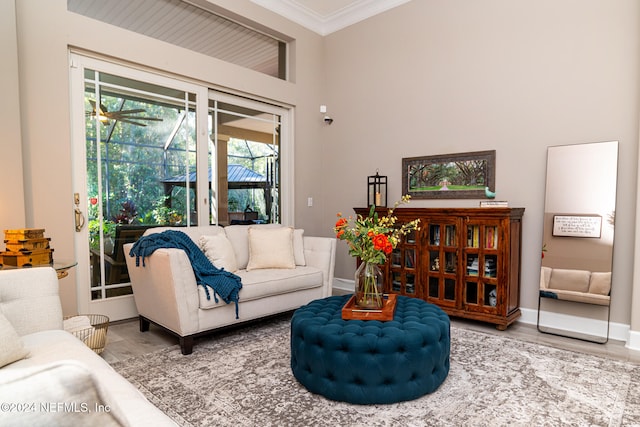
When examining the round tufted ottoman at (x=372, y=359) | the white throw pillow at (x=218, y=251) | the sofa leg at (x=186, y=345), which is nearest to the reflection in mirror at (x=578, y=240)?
the round tufted ottoman at (x=372, y=359)

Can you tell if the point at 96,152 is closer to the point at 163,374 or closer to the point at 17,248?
the point at 17,248

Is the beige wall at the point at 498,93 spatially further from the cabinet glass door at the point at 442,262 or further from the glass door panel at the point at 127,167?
the glass door panel at the point at 127,167

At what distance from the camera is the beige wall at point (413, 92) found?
117 inches

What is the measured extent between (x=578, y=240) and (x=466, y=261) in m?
0.91

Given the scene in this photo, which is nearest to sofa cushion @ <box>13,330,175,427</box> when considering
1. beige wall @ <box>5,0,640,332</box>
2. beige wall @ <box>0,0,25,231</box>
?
beige wall @ <box>0,0,25,231</box>

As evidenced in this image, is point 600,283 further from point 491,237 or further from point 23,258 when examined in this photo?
point 23,258

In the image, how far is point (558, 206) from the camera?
3221mm

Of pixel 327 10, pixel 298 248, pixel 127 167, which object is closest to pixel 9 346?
pixel 127 167

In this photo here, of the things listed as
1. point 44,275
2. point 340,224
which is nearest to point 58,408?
point 44,275

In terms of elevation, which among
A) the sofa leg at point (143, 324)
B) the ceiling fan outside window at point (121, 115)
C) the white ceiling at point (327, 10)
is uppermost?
the white ceiling at point (327, 10)

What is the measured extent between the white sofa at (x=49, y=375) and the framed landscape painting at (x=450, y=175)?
11.2ft

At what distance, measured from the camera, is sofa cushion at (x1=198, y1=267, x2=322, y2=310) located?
9.62 feet

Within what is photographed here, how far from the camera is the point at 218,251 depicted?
3203mm

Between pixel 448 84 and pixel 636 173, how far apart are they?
6.13ft
